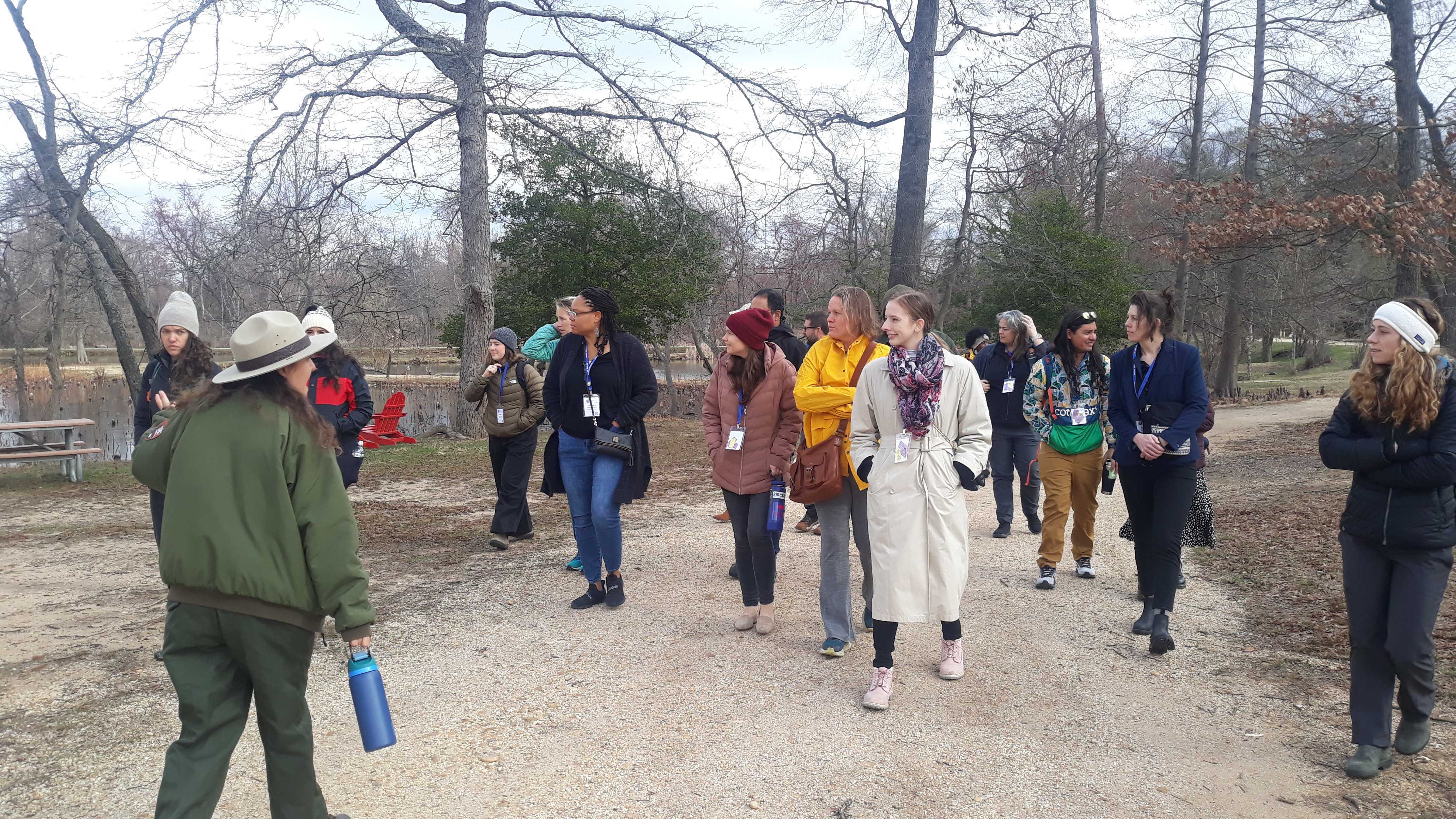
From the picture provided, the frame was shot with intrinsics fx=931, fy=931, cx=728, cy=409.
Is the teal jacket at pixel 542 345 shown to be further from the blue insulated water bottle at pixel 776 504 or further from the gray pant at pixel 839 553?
the gray pant at pixel 839 553

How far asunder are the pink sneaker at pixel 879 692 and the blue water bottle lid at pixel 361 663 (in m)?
2.25

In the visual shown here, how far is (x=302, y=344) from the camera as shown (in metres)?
2.88

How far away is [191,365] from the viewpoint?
192 inches

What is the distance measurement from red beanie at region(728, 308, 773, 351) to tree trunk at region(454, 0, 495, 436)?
11779mm

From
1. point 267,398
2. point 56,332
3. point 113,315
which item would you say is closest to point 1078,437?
point 267,398

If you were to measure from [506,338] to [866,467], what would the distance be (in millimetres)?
4053

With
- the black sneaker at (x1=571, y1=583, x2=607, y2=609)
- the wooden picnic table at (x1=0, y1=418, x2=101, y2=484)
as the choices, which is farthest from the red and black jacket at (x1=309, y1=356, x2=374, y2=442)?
the wooden picnic table at (x1=0, y1=418, x2=101, y2=484)

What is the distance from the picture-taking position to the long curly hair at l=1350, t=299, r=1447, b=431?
3.45m

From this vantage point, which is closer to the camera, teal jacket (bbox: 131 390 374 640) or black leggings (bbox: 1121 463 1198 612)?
teal jacket (bbox: 131 390 374 640)

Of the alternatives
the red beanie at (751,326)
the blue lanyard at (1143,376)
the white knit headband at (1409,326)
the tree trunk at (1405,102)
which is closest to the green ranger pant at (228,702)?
the red beanie at (751,326)

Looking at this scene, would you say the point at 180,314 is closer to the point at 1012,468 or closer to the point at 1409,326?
the point at 1409,326

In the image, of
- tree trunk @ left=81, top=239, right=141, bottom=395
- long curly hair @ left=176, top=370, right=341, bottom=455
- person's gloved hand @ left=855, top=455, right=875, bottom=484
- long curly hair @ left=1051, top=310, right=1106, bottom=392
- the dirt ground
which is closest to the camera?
long curly hair @ left=176, top=370, right=341, bottom=455

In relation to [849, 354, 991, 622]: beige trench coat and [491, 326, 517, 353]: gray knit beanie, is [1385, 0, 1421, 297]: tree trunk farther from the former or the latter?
[491, 326, 517, 353]: gray knit beanie

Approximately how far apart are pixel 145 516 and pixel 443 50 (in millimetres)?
8365
